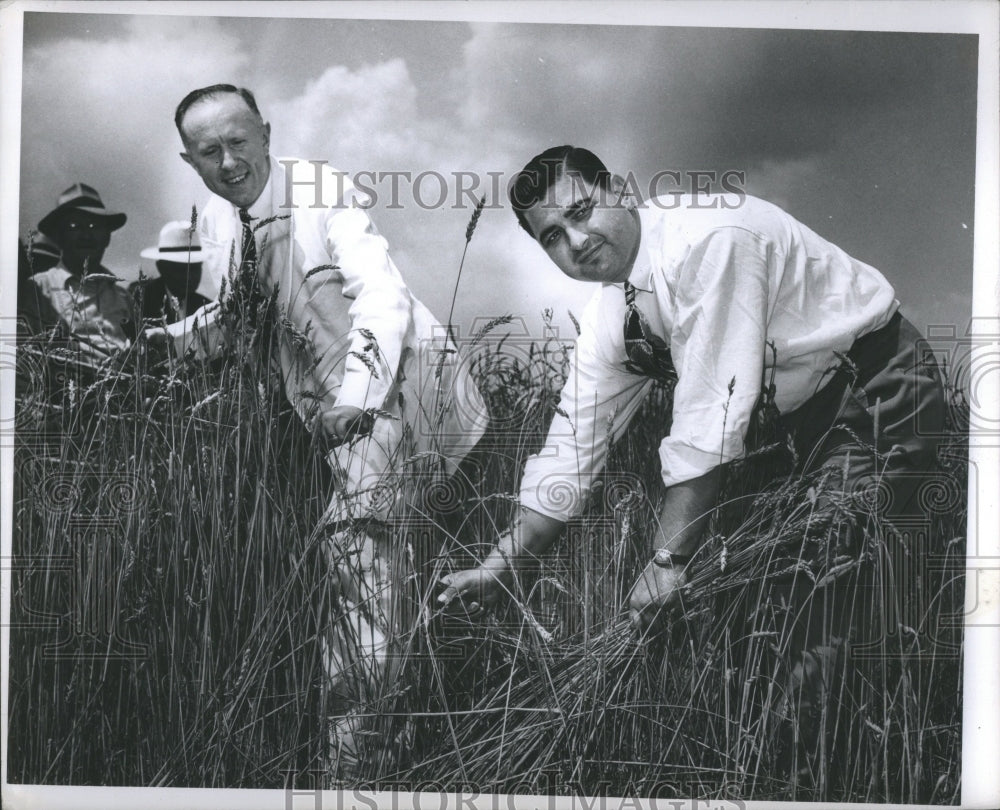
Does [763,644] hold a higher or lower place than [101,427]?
lower

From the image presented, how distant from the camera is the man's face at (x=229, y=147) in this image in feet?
8.41

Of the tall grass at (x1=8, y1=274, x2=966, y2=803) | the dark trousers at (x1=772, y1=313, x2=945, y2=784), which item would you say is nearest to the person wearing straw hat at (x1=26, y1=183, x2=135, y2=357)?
the tall grass at (x1=8, y1=274, x2=966, y2=803)

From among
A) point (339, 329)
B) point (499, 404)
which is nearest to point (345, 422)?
point (339, 329)

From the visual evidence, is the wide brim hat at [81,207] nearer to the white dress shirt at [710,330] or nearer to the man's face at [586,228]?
the man's face at [586,228]

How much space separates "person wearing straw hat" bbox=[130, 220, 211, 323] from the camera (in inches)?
101

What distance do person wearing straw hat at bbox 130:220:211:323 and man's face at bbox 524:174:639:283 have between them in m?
0.98

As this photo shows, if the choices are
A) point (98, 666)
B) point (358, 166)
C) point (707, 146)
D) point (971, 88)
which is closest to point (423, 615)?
point (98, 666)

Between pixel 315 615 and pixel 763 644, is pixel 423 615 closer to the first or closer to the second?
pixel 315 615

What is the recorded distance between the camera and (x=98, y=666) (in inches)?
99.5

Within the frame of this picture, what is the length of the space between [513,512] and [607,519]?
0.88 ft

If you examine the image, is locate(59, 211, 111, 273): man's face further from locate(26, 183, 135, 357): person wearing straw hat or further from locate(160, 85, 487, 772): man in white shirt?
locate(160, 85, 487, 772): man in white shirt

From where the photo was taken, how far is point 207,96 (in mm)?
2574

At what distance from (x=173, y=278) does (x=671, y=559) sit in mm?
1645

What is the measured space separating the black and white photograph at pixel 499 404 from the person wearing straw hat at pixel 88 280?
0.04 ft
